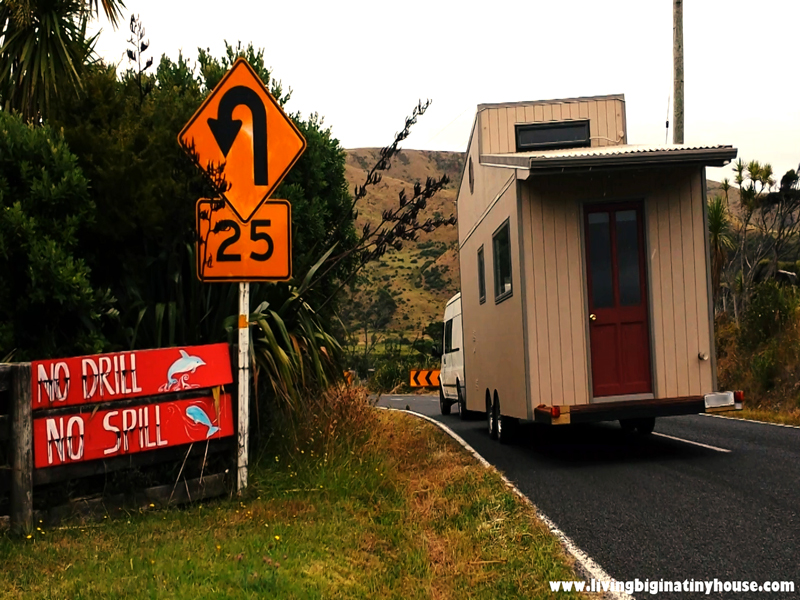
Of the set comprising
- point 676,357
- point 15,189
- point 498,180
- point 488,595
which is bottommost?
point 488,595

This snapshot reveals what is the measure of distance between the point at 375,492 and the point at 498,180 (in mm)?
5183

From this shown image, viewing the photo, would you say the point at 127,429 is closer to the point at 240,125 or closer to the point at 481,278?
the point at 240,125

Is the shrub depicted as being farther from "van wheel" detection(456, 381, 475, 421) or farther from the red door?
the red door

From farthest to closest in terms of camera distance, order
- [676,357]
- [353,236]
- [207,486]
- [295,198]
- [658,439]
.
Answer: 1. [353,236]
2. [658,439]
3. [295,198]
4. [676,357]
5. [207,486]

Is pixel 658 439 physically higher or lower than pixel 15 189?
lower

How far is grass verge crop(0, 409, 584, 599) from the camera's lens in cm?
464

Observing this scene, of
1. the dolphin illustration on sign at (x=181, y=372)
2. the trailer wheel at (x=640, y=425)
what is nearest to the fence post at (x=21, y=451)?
the dolphin illustration on sign at (x=181, y=372)

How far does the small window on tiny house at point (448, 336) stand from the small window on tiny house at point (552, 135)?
6704 millimetres

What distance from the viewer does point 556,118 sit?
12680 mm

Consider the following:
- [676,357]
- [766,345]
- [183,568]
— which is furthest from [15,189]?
[766,345]

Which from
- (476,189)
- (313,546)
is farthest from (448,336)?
(313,546)

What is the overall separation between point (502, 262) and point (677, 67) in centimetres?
1050

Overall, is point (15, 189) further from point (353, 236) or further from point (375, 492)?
point (353, 236)

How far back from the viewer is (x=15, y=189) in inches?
272
